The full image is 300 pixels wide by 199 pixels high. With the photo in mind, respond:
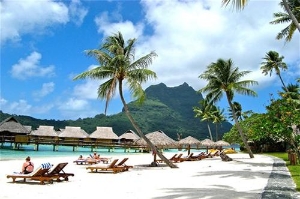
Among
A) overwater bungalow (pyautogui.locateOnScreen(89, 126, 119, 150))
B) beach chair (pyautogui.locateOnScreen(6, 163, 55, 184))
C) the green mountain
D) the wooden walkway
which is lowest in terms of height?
beach chair (pyautogui.locateOnScreen(6, 163, 55, 184))

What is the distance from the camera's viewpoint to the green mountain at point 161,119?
99312 mm

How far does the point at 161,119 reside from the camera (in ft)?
459

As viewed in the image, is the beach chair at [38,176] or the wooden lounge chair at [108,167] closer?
the beach chair at [38,176]

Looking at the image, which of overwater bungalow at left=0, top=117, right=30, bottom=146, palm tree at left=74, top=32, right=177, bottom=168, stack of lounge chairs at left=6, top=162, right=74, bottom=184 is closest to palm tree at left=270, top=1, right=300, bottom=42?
palm tree at left=74, top=32, right=177, bottom=168

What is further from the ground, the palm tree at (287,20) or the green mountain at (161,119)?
the green mountain at (161,119)

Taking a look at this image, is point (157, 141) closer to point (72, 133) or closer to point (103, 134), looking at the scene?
point (103, 134)

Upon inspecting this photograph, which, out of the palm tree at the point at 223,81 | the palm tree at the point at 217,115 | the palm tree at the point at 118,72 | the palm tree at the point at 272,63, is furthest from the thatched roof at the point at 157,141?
the palm tree at the point at 217,115

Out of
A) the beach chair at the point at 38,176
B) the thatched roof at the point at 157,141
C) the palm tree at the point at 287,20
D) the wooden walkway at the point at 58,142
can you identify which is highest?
the palm tree at the point at 287,20

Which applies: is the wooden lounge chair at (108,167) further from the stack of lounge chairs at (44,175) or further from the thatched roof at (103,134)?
the thatched roof at (103,134)

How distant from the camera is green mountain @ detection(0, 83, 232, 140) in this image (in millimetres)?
99312

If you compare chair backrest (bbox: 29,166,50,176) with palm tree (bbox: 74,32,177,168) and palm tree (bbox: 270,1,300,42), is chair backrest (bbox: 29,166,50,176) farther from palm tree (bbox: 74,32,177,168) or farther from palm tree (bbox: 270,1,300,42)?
palm tree (bbox: 270,1,300,42)

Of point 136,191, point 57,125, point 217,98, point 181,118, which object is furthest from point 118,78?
point 181,118

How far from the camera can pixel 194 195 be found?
809 cm

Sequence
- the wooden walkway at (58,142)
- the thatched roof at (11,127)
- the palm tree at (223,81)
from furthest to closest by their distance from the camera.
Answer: the thatched roof at (11,127) → the wooden walkway at (58,142) → the palm tree at (223,81)
